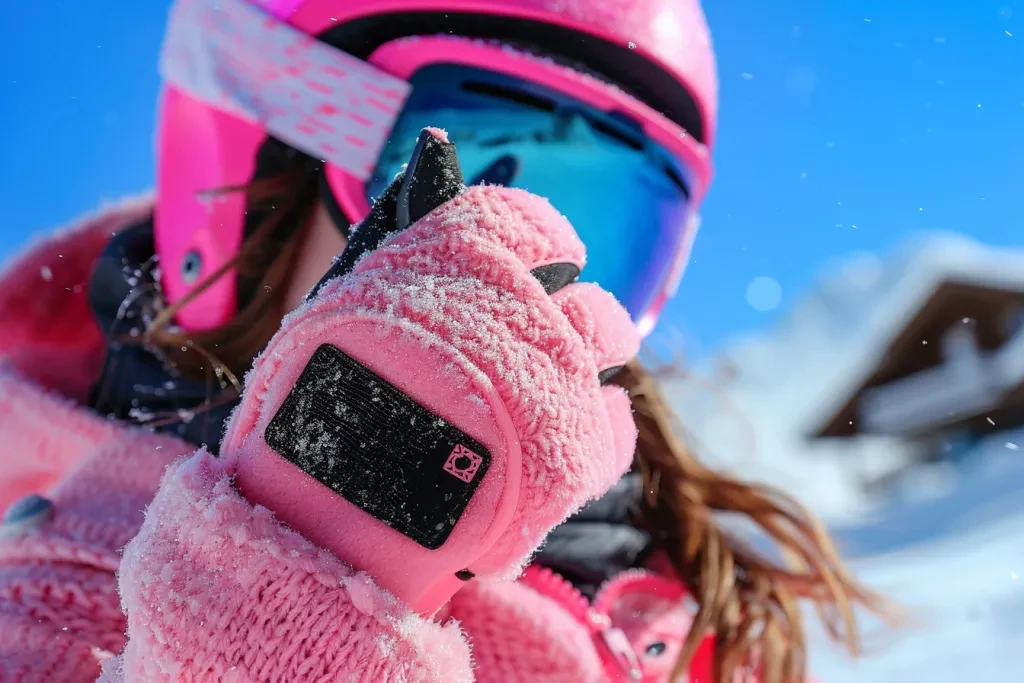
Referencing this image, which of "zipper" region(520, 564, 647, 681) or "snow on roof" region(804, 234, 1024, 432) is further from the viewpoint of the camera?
"snow on roof" region(804, 234, 1024, 432)

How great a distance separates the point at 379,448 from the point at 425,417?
1.3 inches

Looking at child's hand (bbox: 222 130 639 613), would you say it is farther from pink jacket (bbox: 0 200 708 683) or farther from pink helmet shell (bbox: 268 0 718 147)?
pink helmet shell (bbox: 268 0 718 147)

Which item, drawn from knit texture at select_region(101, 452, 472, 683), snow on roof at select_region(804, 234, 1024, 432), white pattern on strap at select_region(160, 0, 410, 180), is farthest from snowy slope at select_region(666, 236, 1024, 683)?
knit texture at select_region(101, 452, 472, 683)

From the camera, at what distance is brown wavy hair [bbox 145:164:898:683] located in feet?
2.57

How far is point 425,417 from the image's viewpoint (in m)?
0.39

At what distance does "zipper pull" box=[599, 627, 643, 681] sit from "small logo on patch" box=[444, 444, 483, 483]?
417 millimetres

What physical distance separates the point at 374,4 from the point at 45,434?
65 cm

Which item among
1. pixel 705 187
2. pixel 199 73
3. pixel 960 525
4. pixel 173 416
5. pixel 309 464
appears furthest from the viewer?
pixel 960 525

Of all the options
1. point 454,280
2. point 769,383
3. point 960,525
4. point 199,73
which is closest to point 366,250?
point 454,280

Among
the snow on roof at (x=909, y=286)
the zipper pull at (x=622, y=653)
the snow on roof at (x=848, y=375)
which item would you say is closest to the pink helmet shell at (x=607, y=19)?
the zipper pull at (x=622, y=653)

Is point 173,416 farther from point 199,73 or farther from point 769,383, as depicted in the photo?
point 769,383

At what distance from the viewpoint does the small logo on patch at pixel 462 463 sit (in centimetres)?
39

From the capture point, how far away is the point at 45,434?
0.81 metres

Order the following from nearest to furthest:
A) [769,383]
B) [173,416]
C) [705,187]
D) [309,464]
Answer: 1. [309,464]
2. [173,416]
3. [705,187]
4. [769,383]
